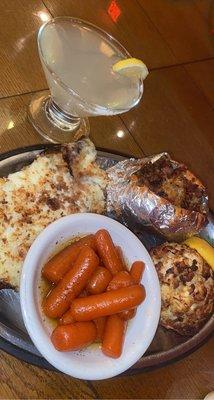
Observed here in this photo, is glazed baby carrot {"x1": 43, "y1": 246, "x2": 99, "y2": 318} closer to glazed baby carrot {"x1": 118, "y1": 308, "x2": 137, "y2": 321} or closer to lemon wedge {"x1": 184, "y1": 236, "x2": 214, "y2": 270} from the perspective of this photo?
glazed baby carrot {"x1": 118, "y1": 308, "x2": 137, "y2": 321}

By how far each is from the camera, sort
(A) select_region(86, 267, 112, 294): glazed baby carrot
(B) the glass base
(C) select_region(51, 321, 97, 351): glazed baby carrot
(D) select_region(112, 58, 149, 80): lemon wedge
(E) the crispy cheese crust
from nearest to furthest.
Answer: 1. (C) select_region(51, 321, 97, 351): glazed baby carrot
2. (A) select_region(86, 267, 112, 294): glazed baby carrot
3. (E) the crispy cheese crust
4. (D) select_region(112, 58, 149, 80): lemon wedge
5. (B) the glass base

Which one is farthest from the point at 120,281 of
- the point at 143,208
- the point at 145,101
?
the point at 145,101

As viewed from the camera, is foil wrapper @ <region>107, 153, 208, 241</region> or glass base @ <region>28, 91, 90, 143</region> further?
glass base @ <region>28, 91, 90, 143</region>

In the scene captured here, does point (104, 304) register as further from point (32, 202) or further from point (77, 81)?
point (77, 81)

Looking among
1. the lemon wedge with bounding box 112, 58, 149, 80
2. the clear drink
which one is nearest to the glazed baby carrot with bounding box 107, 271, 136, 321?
the clear drink

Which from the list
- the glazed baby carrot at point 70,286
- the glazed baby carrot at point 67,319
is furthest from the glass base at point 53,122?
the glazed baby carrot at point 67,319

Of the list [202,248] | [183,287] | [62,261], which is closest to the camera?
[62,261]

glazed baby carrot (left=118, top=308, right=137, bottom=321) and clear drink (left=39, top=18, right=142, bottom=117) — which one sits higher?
clear drink (left=39, top=18, right=142, bottom=117)
